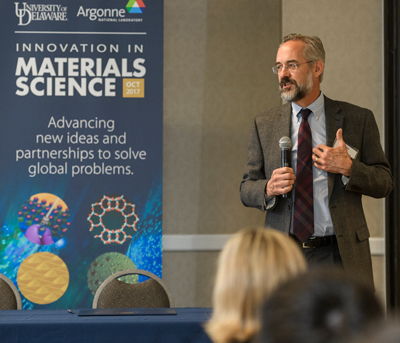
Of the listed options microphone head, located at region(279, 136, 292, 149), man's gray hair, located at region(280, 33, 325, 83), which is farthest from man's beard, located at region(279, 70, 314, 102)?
microphone head, located at region(279, 136, 292, 149)

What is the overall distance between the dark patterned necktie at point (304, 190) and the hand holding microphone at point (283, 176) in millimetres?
109

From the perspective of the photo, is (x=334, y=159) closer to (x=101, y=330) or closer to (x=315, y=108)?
(x=315, y=108)

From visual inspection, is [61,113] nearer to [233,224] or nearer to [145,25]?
[145,25]

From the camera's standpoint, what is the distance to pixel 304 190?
8.45ft

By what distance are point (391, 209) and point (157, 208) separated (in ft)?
5.99

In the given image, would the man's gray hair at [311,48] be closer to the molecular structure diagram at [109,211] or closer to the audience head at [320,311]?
the molecular structure diagram at [109,211]

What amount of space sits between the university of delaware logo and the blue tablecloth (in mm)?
2522

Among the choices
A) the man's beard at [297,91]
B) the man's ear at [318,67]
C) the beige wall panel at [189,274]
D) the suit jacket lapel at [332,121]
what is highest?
the man's ear at [318,67]

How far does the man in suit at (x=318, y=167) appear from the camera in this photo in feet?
8.18

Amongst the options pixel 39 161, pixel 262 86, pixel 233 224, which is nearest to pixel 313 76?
pixel 262 86

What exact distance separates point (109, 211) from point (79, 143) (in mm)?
541

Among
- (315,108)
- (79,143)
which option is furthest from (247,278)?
(79,143)

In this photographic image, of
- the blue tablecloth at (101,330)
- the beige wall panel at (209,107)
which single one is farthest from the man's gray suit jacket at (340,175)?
the beige wall panel at (209,107)

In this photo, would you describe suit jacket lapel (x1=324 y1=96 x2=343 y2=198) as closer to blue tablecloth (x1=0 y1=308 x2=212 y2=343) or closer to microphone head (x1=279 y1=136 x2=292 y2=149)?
microphone head (x1=279 y1=136 x2=292 y2=149)
